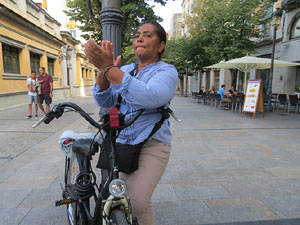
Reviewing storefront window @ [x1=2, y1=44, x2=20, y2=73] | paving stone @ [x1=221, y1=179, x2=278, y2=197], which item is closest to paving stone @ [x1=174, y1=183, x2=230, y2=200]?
paving stone @ [x1=221, y1=179, x2=278, y2=197]

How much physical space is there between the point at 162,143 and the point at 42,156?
3.72m

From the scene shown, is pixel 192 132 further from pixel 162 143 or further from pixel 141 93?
pixel 141 93

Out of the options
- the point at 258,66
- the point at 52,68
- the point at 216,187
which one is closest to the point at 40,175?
the point at 216,187

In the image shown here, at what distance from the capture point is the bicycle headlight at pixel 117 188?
1280 millimetres

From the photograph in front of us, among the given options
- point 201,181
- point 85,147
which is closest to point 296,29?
point 201,181

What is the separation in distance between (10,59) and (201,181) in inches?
515

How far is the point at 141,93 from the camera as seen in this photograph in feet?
3.97

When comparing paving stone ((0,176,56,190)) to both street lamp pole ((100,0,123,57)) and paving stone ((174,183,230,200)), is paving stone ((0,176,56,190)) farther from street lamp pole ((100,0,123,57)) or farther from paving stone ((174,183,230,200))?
street lamp pole ((100,0,123,57))

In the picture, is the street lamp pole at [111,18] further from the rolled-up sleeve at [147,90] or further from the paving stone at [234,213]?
the paving stone at [234,213]

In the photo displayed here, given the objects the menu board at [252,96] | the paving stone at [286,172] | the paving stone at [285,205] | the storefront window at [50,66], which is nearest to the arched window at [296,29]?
the menu board at [252,96]

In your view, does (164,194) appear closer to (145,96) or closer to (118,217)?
(118,217)

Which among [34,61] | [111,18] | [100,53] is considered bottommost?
[100,53]

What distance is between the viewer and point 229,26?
13945 mm

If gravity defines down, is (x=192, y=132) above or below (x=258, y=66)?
below
